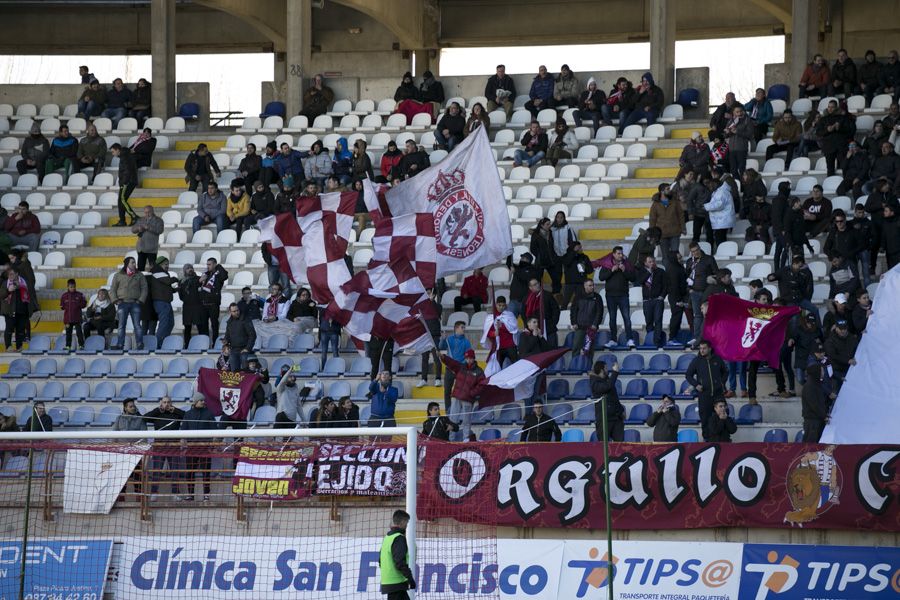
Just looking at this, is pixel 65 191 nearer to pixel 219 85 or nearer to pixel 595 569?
pixel 219 85

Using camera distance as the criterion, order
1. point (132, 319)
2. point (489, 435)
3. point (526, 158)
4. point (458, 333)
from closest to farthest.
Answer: point (489, 435) < point (458, 333) < point (132, 319) < point (526, 158)

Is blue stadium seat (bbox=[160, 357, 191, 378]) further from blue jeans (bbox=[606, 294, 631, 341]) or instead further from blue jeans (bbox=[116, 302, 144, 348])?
blue jeans (bbox=[606, 294, 631, 341])

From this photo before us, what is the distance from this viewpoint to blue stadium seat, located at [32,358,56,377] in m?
24.7

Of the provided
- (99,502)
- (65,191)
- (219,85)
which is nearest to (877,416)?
(99,502)

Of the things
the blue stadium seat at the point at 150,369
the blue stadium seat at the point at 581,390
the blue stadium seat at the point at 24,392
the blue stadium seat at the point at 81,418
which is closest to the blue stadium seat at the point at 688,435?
the blue stadium seat at the point at 581,390

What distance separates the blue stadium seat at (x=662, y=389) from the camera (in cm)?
2166

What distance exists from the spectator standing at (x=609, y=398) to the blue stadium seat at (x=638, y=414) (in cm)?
41

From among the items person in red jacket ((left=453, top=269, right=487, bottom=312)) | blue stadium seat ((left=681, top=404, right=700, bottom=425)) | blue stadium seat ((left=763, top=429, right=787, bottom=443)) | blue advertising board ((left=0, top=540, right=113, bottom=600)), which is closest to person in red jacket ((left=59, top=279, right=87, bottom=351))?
person in red jacket ((left=453, top=269, right=487, bottom=312))

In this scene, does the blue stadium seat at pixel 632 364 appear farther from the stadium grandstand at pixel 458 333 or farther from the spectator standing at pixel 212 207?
the spectator standing at pixel 212 207

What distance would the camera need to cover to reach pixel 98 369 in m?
24.5

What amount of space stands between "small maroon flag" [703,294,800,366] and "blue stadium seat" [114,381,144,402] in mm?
9250

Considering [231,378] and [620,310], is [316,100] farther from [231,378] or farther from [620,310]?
[231,378]

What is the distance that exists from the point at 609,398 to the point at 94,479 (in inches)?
273

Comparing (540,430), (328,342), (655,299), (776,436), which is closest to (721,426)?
(776,436)
